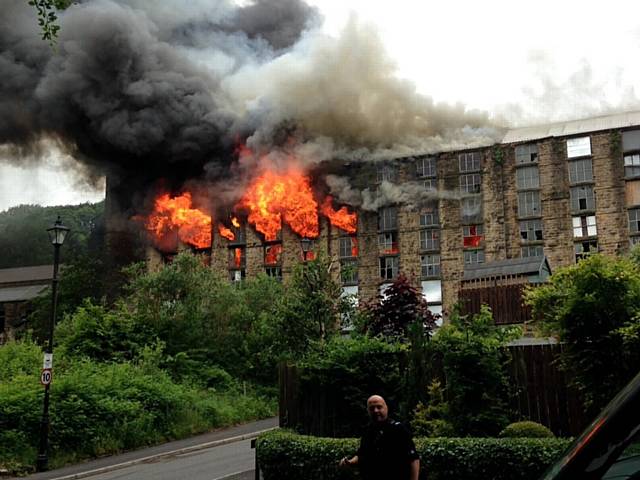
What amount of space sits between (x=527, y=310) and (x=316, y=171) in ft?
97.9

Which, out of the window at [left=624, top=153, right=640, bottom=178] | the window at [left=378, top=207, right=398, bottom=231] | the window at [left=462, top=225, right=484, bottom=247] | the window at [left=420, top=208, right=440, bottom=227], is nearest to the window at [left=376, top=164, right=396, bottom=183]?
the window at [left=378, top=207, right=398, bottom=231]

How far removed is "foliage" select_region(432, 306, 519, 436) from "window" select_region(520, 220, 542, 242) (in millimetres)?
38902

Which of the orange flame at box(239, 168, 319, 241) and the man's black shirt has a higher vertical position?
the orange flame at box(239, 168, 319, 241)

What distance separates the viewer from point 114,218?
56.0 meters

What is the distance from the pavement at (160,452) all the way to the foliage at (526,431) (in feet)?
18.1

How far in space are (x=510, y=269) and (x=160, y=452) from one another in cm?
2437

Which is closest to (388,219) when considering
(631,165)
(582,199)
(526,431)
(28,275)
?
(582,199)

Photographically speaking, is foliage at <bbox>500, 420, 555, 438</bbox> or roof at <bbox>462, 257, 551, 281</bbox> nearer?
foliage at <bbox>500, 420, 555, 438</bbox>

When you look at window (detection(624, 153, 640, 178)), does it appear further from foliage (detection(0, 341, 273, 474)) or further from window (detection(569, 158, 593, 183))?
foliage (detection(0, 341, 273, 474))

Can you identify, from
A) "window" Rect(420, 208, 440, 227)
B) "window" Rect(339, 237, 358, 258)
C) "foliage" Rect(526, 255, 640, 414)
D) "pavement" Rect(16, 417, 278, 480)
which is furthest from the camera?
"window" Rect(339, 237, 358, 258)

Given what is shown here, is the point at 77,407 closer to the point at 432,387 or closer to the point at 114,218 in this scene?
the point at 432,387

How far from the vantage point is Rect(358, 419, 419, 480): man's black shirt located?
5.15m

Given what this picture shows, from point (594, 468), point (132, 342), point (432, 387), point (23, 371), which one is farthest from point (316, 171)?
point (594, 468)

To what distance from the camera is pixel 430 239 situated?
5094 centimetres
